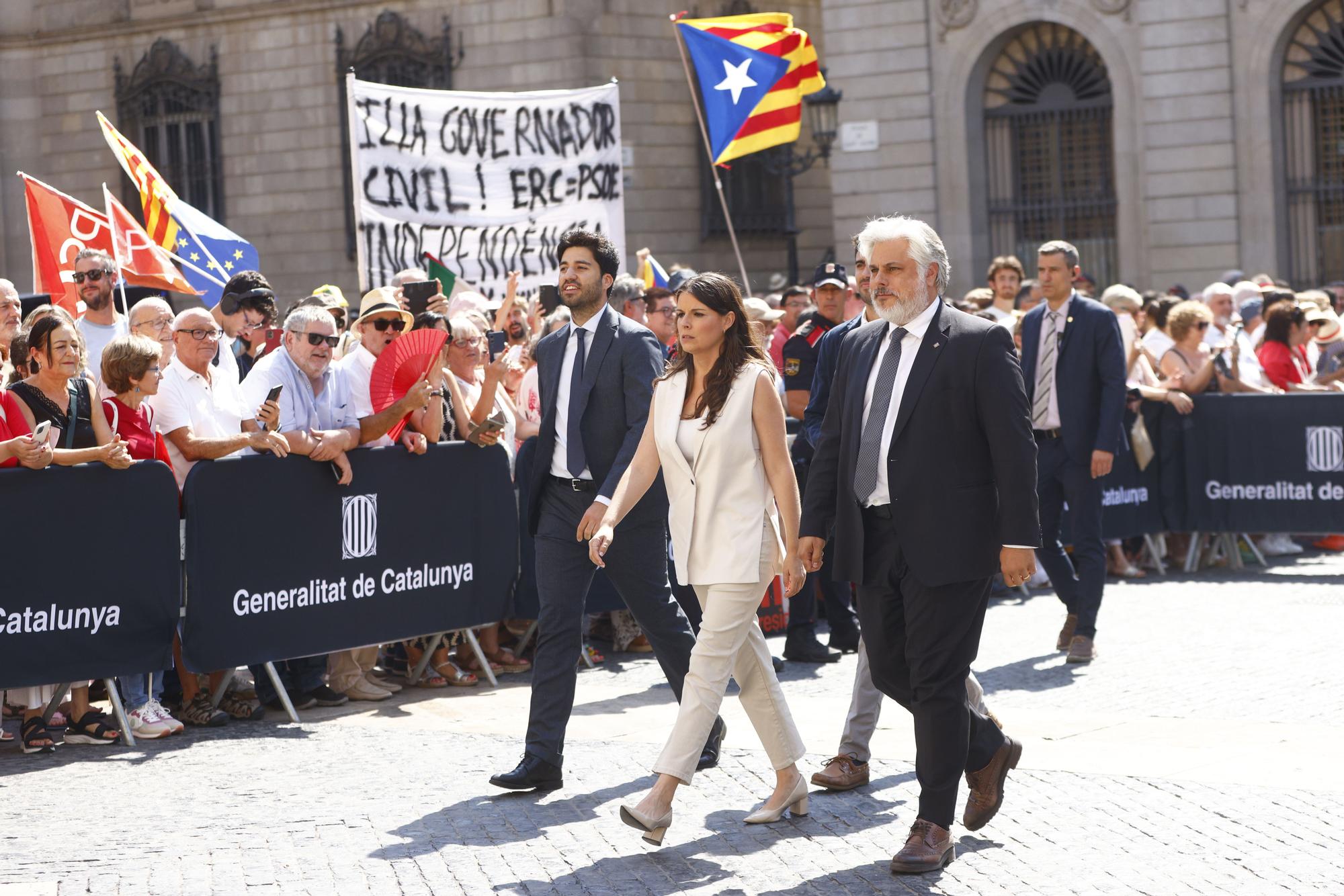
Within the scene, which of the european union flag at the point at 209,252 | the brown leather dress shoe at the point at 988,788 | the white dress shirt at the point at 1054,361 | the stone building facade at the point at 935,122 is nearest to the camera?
the brown leather dress shoe at the point at 988,788

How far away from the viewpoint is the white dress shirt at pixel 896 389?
5988mm

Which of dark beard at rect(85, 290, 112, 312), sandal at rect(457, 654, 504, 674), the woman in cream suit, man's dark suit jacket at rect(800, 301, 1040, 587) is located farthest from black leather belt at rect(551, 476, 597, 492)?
dark beard at rect(85, 290, 112, 312)

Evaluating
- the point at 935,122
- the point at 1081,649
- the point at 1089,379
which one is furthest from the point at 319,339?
the point at 935,122

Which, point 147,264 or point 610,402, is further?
point 147,264

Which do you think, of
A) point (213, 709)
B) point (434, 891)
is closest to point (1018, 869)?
point (434, 891)

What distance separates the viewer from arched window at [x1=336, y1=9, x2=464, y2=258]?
3080cm

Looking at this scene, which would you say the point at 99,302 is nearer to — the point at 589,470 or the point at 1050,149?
the point at 589,470

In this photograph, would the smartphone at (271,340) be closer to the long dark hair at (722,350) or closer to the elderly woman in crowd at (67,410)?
the elderly woman in crowd at (67,410)

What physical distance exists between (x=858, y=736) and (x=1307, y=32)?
2052cm

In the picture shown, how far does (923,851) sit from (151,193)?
8.25m

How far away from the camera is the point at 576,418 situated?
7.36 m

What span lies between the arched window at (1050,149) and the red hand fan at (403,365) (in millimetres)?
18490

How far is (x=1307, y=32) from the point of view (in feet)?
Result: 81.4

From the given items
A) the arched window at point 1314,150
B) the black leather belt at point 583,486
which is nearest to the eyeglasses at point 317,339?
the black leather belt at point 583,486
